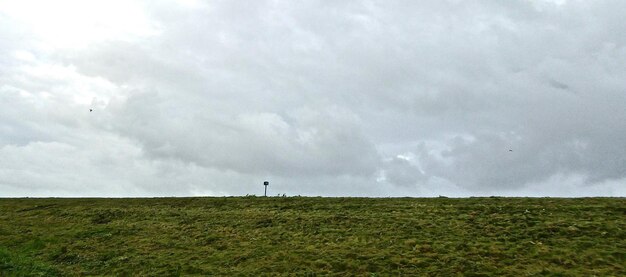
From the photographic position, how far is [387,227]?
105ft

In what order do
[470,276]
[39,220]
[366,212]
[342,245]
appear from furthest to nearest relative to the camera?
[39,220]
[366,212]
[342,245]
[470,276]

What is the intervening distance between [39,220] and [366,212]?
2847 centimetres

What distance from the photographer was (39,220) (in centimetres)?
4347

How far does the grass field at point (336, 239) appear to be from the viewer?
25.2 m

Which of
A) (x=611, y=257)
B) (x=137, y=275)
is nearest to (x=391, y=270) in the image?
(x=611, y=257)

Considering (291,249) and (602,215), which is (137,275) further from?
(602,215)

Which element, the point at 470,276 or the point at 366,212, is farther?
the point at 366,212

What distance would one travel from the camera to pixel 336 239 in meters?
30.6

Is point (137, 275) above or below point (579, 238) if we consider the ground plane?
below

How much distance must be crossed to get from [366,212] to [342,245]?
7797 millimetres

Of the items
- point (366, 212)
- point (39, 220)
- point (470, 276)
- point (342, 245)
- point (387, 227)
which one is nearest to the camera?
point (470, 276)

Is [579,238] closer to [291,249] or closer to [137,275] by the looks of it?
[291,249]

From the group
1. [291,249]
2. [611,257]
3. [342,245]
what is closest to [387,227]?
[342,245]

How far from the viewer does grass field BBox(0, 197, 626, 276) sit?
992 inches
